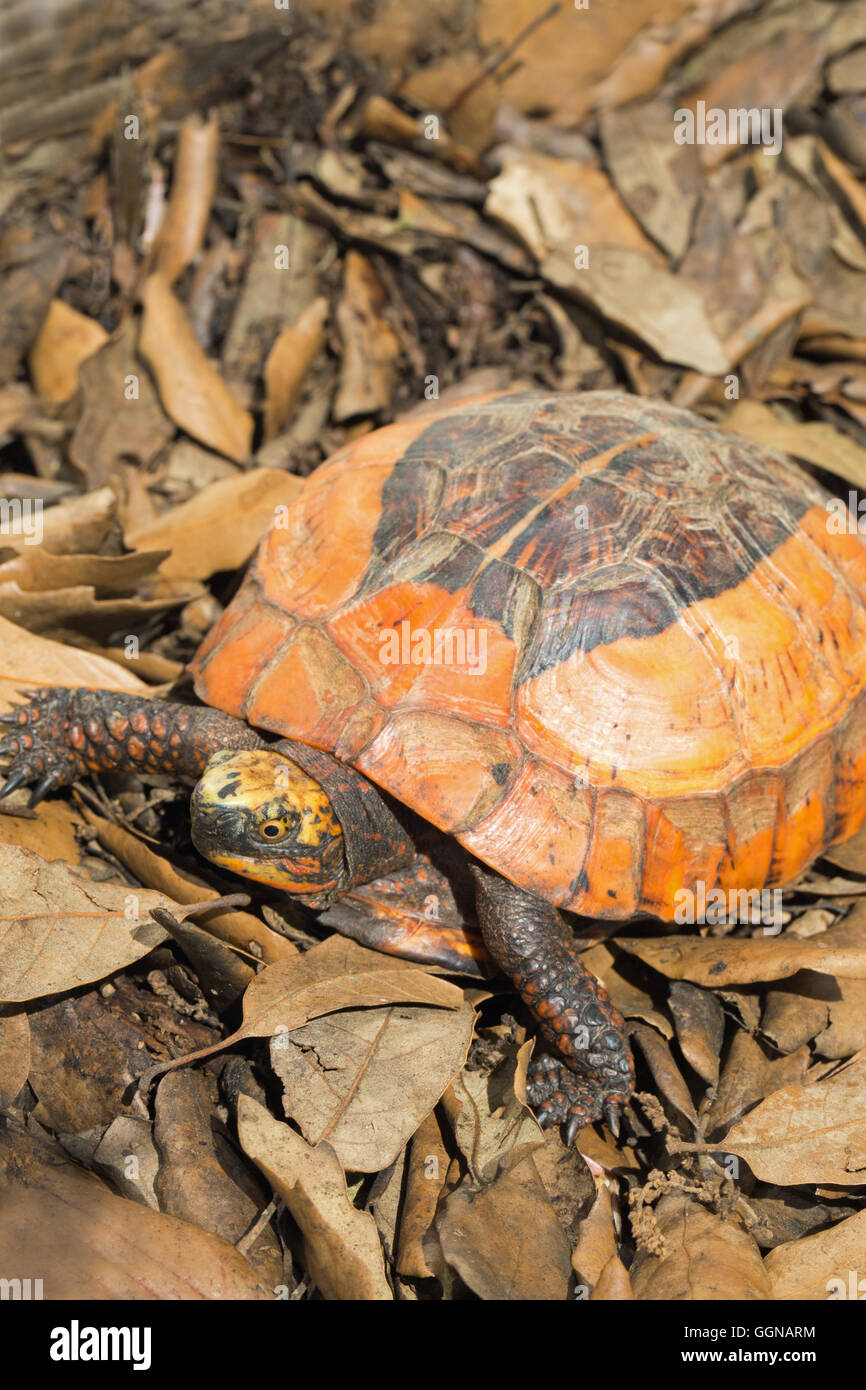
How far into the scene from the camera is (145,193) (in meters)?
5.39

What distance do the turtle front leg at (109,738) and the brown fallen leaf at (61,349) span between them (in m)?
2.20

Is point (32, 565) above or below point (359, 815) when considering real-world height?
above

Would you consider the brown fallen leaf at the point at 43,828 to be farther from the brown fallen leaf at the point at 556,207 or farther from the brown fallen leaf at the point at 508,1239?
the brown fallen leaf at the point at 556,207

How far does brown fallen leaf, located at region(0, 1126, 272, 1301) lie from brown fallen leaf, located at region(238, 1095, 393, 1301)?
0.18 metres

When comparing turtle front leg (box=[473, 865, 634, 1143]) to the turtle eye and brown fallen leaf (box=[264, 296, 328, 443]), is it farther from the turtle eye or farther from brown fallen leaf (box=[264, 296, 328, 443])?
brown fallen leaf (box=[264, 296, 328, 443])

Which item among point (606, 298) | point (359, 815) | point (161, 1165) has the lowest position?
point (161, 1165)

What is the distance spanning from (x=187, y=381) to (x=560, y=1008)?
3.45 metres

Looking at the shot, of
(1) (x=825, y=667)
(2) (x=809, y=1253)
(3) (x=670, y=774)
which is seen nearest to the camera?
(2) (x=809, y=1253)

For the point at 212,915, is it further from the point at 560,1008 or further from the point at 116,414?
the point at 116,414

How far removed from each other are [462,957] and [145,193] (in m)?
4.37

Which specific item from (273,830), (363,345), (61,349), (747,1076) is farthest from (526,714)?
(61,349)

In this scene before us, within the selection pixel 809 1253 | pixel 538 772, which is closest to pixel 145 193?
pixel 538 772

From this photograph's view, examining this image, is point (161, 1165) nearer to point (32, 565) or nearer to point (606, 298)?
point (32, 565)

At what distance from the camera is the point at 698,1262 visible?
2.72 meters
